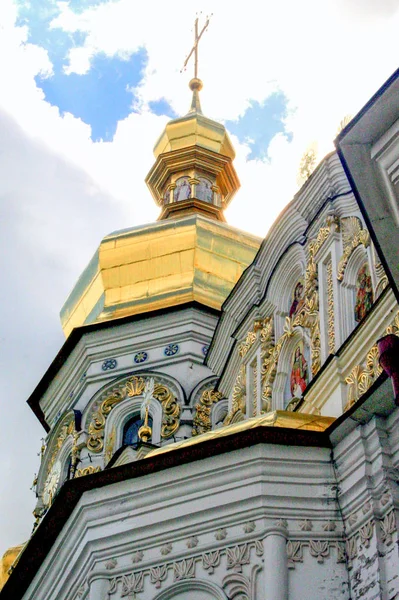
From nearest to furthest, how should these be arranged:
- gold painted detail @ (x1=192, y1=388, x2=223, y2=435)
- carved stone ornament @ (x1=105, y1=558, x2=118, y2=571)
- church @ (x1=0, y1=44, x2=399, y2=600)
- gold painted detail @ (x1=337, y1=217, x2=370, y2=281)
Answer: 1. church @ (x1=0, y1=44, x2=399, y2=600)
2. carved stone ornament @ (x1=105, y1=558, x2=118, y2=571)
3. gold painted detail @ (x1=337, y1=217, x2=370, y2=281)
4. gold painted detail @ (x1=192, y1=388, x2=223, y2=435)

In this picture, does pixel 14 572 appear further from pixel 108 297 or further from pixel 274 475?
pixel 108 297

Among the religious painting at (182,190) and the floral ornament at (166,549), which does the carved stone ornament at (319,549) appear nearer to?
the floral ornament at (166,549)

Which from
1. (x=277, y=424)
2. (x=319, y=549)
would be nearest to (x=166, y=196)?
(x=277, y=424)

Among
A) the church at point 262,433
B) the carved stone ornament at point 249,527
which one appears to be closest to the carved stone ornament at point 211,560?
the church at point 262,433

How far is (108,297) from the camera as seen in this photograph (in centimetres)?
1925

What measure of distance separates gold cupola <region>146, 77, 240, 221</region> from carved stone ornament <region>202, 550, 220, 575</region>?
11650mm

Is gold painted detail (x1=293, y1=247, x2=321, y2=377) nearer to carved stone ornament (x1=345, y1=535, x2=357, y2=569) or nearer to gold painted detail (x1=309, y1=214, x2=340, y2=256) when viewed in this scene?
gold painted detail (x1=309, y1=214, x2=340, y2=256)

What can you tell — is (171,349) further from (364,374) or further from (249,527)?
(249,527)

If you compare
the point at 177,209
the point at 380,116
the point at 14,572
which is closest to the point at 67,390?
the point at 177,209

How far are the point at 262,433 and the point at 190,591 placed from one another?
135 cm

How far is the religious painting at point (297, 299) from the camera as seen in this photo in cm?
1430

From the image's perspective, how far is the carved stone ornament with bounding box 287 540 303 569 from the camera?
10.7 meters

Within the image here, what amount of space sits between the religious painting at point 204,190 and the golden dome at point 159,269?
2.37 m

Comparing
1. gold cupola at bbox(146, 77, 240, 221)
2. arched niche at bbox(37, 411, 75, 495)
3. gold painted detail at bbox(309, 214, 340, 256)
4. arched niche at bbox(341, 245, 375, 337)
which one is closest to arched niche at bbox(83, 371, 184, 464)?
arched niche at bbox(37, 411, 75, 495)
